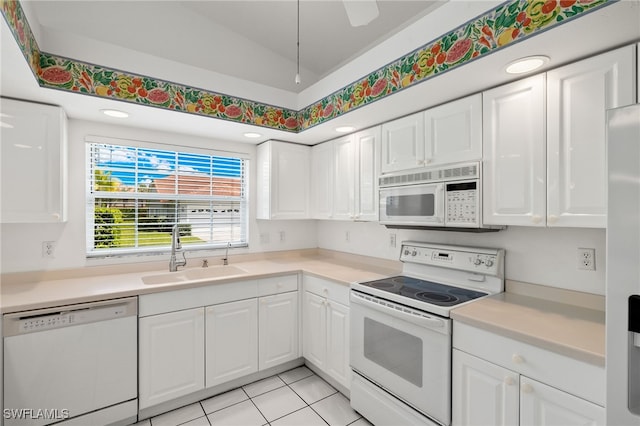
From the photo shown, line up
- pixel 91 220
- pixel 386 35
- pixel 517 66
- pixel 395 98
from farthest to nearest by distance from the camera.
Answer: pixel 386 35
pixel 91 220
pixel 395 98
pixel 517 66

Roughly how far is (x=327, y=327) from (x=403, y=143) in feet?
5.15

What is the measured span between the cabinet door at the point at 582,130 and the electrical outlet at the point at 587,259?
0.33 metres

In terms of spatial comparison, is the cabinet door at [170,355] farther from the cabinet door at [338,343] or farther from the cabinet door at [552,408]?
the cabinet door at [552,408]

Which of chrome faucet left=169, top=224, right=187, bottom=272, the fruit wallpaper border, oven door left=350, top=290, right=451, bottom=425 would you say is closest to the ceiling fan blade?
the fruit wallpaper border

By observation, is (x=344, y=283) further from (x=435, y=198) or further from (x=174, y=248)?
(x=174, y=248)

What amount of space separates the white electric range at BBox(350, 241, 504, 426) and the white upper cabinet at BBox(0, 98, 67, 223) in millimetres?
2144

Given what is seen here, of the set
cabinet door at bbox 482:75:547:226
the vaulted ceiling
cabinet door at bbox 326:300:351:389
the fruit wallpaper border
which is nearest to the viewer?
the fruit wallpaper border

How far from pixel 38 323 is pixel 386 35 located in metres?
3.26

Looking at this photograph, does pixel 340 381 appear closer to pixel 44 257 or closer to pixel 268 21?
pixel 44 257

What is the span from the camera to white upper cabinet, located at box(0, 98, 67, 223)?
185 centimetres

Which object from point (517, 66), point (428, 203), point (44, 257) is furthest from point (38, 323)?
point (517, 66)

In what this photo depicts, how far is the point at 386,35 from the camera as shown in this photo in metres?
2.64

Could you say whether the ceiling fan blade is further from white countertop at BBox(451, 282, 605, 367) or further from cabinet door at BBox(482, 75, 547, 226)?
white countertop at BBox(451, 282, 605, 367)

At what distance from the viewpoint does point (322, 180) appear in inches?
121
